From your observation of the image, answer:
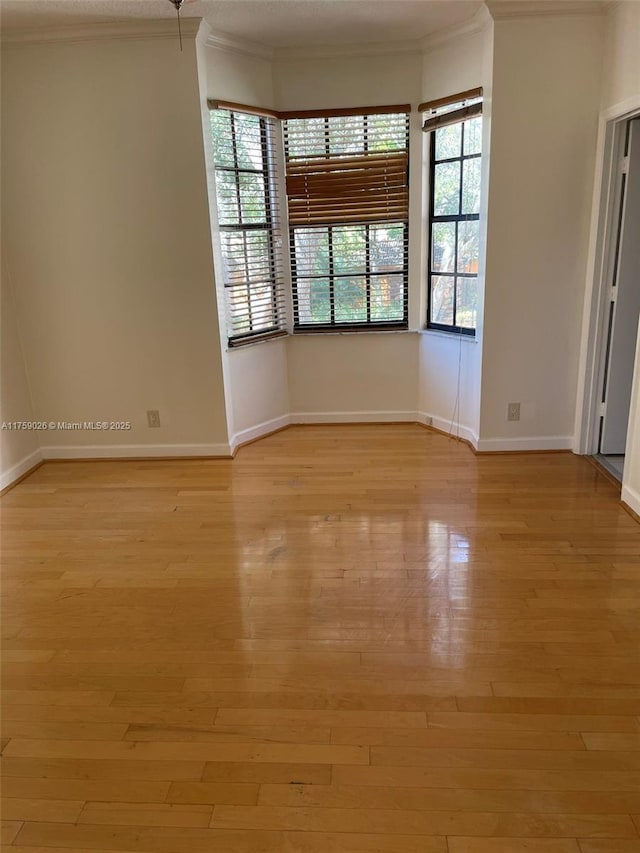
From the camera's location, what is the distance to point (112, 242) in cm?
387

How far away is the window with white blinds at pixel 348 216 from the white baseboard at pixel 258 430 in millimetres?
786

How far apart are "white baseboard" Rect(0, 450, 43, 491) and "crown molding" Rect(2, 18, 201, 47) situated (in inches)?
104

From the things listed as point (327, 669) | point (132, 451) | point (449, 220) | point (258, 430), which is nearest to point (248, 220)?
point (449, 220)

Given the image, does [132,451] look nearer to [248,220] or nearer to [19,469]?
[19,469]

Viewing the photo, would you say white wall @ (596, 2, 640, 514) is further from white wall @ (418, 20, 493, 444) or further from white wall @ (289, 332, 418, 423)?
white wall @ (289, 332, 418, 423)

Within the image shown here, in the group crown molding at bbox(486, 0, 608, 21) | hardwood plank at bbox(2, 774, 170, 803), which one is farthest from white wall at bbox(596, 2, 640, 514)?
hardwood plank at bbox(2, 774, 170, 803)

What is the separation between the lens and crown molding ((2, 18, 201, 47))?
3436 millimetres

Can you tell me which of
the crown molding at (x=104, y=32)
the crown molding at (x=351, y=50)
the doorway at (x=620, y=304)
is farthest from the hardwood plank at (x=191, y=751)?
the crown molding at (x=351, y=50)

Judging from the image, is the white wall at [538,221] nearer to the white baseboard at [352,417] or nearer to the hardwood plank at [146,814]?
the white baseboard at [352,417]

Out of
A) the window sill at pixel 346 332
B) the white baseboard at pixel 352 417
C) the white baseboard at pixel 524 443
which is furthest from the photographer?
the white baseboard at pixel 352 417

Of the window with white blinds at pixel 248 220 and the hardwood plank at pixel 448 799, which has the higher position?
the window with white blinds at pixel 248 220

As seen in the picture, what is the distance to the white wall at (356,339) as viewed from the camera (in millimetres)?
4094

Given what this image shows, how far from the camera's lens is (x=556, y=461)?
3.92m

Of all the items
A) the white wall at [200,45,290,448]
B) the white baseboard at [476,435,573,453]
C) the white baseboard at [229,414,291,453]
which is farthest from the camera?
the white baseboard at [229,414,291,453]
